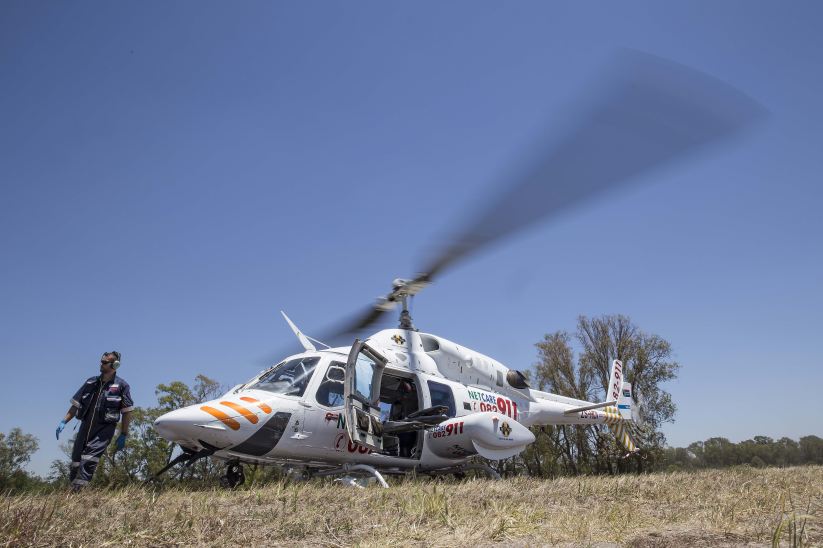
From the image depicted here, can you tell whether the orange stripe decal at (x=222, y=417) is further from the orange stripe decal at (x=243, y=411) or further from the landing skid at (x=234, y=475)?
the landing skid at (x=234, y=475)

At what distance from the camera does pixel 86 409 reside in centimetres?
606

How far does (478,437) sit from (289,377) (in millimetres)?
3358

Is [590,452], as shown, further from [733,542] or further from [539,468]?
[733,542]

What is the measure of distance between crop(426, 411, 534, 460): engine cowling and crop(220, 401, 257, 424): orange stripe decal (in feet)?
10.9

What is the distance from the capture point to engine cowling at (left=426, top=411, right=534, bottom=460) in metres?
8.68

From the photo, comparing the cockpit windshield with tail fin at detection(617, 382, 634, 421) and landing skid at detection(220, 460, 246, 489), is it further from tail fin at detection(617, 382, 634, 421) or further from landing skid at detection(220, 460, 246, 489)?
tail fin at detection(617, 382, 634, 421)

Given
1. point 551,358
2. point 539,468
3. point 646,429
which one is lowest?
point 539,468

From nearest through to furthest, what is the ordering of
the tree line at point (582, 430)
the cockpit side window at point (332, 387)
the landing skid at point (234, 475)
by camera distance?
the landing skid at point (234, 475), the cockpit side window at point (332, 387), the tree line at point (582, 430)

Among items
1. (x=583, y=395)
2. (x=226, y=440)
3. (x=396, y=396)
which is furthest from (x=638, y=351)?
(x=226, y=440)

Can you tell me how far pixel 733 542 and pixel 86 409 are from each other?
6556mm

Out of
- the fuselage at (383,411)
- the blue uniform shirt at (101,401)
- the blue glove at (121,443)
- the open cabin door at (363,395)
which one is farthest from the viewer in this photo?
the open cabin door at (363,395)

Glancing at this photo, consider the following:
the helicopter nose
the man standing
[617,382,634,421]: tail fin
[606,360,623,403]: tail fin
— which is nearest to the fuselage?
the helicopter nose

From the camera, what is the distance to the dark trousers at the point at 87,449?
5.77 m

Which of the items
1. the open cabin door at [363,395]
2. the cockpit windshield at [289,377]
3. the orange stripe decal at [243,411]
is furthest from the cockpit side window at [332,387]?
the orange stripe decal at [243,411]
